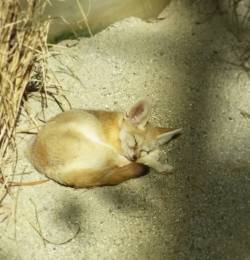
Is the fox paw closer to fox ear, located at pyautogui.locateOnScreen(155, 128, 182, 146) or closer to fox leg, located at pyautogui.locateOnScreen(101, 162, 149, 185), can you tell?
fox leg, located at pyautogui.locateOnScreen(101, 162, 149, 185)

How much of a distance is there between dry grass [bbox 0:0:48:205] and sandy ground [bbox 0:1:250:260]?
0.48 feet

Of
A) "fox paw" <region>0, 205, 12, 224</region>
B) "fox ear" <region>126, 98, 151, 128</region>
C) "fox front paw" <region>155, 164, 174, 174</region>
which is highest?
"fox ear" <region>126, 98, 151, 128</region>

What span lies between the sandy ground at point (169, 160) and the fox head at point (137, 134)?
Answer: 0.34 feet

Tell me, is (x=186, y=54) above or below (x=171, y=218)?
above

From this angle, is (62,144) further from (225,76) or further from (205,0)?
(205,0)

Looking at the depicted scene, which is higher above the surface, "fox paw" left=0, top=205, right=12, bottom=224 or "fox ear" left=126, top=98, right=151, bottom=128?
"fox ear" left=126, top=98, right=151, bottom=128

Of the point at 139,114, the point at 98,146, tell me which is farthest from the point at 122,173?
the point at 139,114

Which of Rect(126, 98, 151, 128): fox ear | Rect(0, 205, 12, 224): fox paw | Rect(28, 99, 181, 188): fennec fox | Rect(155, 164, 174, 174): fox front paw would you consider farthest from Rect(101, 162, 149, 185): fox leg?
Rect(0, 205, 12, 224): fox paw

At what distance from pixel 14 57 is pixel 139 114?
2.08 feet

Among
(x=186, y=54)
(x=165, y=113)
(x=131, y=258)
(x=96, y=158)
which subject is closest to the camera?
(x=131, y=258)

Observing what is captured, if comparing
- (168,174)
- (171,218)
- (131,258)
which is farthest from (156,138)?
(131,258)

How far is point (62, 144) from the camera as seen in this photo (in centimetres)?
304

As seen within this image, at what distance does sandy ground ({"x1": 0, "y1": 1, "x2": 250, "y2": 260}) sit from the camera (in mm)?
2941

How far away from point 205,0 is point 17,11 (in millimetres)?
1156
